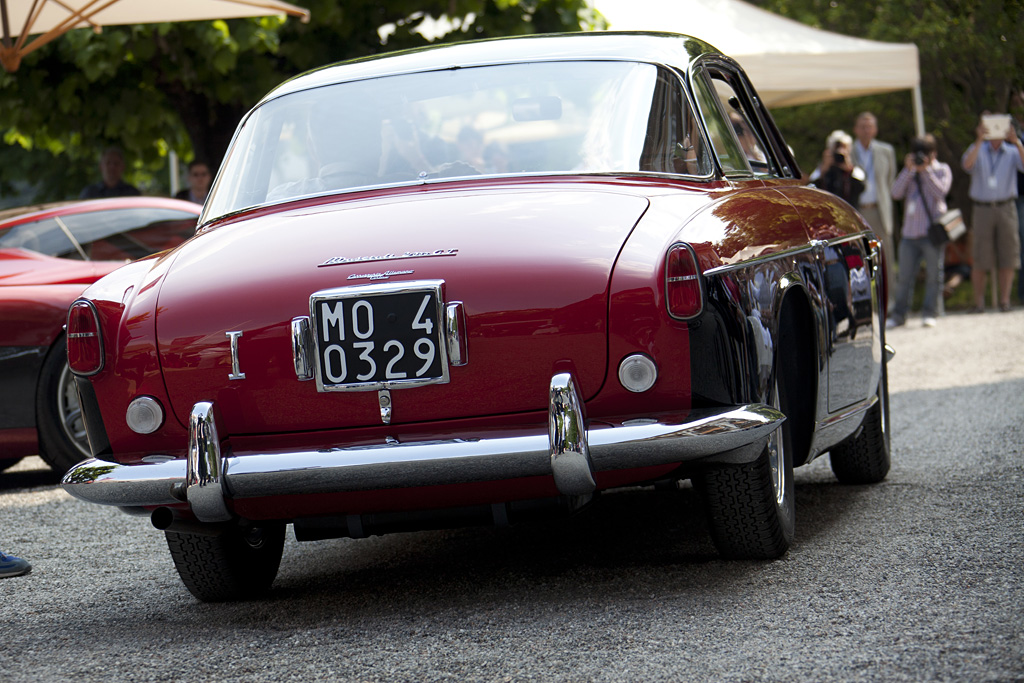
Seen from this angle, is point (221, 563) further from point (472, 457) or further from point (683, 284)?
point (683, 284)

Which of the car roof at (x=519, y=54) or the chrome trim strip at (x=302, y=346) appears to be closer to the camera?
the chrome trim strip at (x=302, y=346)

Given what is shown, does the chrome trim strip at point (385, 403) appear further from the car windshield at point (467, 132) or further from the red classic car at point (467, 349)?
the car windshield at point (467, 132)

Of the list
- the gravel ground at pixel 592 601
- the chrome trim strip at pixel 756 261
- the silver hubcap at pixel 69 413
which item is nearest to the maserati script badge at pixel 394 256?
the chrome trim strip at pixel 756 261

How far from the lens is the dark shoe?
485cm

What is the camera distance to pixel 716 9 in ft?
51.2

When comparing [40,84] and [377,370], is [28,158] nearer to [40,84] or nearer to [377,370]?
[40,84]

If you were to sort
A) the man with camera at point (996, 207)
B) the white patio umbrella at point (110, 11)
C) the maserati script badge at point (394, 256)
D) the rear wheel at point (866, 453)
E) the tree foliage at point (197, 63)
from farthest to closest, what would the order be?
the man with camera at point (996, 207) → the tree foliage at point (197, 63) → the white patio umbrella at point (110, 11) → the rear wheel at point (866, 453) → the maserati script badge at point (394, 256)

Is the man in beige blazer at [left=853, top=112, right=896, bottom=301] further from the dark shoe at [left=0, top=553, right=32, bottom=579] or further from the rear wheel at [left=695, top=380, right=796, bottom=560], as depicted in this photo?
the dark shoe at [left=0, top=553, right=32, bottom=579]

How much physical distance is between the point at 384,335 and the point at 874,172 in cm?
1228

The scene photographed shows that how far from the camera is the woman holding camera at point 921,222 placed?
47.6ft

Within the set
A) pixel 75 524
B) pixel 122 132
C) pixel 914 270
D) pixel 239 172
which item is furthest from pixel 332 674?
pixel 914 270

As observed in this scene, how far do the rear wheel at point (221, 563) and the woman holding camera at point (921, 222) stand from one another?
1114 cm

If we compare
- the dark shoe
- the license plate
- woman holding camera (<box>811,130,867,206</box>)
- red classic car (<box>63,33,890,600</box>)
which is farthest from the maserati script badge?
woman holding camera (<box>811,130,867,206</box>)

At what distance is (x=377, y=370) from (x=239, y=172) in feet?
4.62
